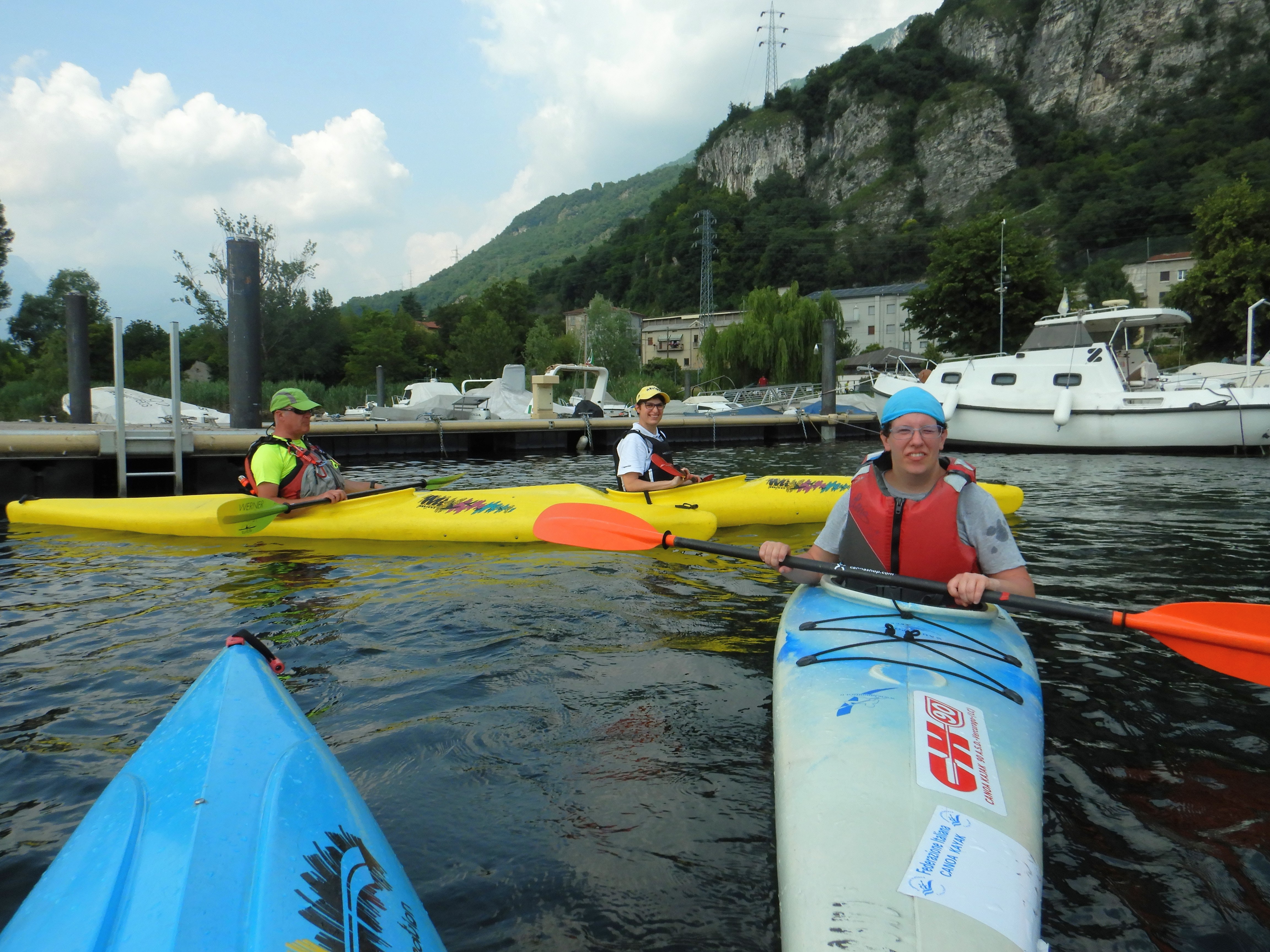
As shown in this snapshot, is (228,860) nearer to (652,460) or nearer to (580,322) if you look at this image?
(652,460)

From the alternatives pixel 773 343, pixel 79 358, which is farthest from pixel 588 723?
pixel 773 343

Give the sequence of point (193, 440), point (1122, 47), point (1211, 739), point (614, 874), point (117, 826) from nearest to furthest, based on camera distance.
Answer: point (117, 826), point (614, 874), point (1211, 739), point (193, 440), point (1122, 47)

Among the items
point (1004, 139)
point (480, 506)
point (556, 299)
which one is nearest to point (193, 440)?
point (480, 506)

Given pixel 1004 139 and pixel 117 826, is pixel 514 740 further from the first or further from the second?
pixel 1004 139

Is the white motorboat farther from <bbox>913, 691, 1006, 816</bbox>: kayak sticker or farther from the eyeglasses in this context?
<bbox>913, 691, 1006, 816</bbox>: kayak sticker

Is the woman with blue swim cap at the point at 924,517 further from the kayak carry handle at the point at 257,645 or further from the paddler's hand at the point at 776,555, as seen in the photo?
the kayak carry handle at the point at 257,645

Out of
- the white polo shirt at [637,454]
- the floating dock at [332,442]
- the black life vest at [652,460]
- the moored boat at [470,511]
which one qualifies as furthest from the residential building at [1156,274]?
the white polo shirt at [637,454]

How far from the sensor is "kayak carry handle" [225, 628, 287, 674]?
2.88 meters

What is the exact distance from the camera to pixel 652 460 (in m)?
7.43

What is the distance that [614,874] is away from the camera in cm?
259

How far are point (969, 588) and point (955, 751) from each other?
88cm

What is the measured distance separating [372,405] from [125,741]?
26.1 metres

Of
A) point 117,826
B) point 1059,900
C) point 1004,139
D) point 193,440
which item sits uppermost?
point 1004,139

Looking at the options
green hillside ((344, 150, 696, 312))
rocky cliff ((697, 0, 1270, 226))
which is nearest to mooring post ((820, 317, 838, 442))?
rocky cliff ((697, 0, 1270, 226))
